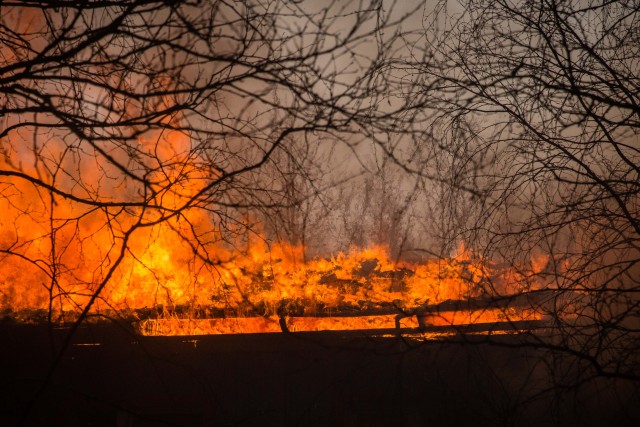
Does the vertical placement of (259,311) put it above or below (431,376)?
above

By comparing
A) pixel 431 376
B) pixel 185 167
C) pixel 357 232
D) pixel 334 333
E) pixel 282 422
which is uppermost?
pixel 357 232

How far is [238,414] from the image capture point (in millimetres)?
7055

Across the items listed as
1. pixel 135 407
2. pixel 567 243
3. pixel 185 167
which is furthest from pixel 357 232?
pixel 185 167

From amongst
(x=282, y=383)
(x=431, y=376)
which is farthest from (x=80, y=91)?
(x=431, y=376)

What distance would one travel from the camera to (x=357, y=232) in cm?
778

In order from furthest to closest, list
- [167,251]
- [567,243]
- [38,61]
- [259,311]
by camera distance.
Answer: [259,311], [167,251], [567,243], [38,61]

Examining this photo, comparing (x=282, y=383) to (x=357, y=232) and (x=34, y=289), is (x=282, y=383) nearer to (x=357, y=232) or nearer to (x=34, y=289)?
(x=357, y=232)

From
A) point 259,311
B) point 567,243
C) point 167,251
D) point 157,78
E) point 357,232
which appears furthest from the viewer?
point 357,232

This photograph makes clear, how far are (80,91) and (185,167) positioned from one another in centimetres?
74

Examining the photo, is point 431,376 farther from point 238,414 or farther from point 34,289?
point 34,289

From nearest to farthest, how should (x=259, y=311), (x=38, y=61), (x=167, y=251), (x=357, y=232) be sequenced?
(x=38, y=61)
(x=167, y=251)
(x=259, y=311)
(x=357, y=232)

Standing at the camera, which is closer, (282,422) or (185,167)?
(185,167)

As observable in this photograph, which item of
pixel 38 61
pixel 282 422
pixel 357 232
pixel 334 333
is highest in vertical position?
pixel 357 232

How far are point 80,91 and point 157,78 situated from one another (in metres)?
0.45
